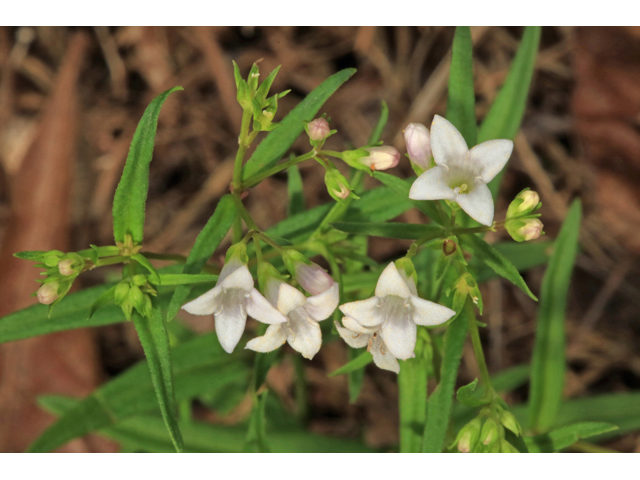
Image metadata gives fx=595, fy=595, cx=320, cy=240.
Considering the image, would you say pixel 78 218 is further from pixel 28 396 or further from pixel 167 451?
pixel 167 451

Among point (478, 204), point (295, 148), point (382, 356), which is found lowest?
point (295, 148)

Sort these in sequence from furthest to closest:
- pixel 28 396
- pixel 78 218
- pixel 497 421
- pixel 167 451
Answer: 1. pixel 78 218
2. pixel 28 396
3. pixel 167 451
4. pixel 497 421

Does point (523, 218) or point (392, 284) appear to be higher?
point (523, 218)

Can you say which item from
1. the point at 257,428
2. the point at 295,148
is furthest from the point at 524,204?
the point at 295,148

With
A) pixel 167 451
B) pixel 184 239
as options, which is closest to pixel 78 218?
pixel 184 239

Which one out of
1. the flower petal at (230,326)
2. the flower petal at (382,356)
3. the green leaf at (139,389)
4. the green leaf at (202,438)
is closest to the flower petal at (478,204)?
the flower petal at (382,356)

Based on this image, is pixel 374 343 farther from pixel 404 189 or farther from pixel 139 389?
pixel 139 389

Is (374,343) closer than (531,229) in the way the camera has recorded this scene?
No

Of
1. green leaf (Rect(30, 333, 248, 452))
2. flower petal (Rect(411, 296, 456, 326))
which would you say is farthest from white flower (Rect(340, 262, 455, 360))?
green leaf (Rect(30, 333, 248, 452))
